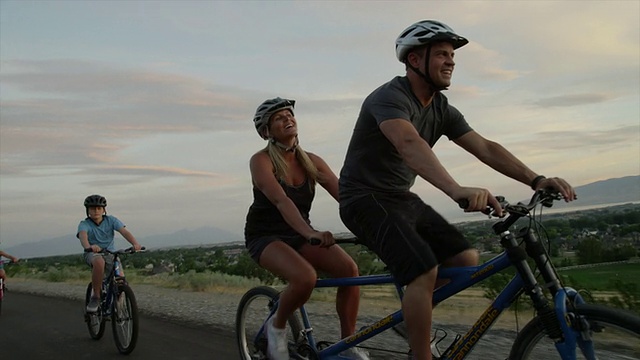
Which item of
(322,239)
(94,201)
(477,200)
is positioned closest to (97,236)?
(94,201)

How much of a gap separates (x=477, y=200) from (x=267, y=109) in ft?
8.09

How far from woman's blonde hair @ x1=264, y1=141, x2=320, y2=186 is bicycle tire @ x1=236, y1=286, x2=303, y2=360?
978 millimetres

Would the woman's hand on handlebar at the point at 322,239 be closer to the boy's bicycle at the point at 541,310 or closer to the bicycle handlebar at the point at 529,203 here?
the boy's bicycle at the point at 541,310

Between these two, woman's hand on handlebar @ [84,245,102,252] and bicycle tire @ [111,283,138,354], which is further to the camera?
woman's hand on handlebar @ [84,245,102,252]

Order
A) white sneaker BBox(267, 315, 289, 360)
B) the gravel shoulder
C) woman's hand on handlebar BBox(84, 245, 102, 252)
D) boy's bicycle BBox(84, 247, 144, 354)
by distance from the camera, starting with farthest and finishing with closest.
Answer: woman's hand on handlebar BBox(84, 245, 102, 252) → boy's bicycle BBox(84, 247, 144, 354) → the gravel shoulder → white sneaker BBox(267, 315, 289, 360)

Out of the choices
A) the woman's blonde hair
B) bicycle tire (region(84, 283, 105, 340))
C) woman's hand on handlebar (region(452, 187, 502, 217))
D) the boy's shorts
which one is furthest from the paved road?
woman's hand on handlebar (region(452, 187, 502, 217))

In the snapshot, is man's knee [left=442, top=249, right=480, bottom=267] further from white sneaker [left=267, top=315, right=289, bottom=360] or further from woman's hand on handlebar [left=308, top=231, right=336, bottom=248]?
white sneaker [left=267, top=315, right=289, bottom=360]

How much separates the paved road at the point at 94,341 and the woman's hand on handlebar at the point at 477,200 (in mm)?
4330

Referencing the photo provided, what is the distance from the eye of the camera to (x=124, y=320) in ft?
27.0

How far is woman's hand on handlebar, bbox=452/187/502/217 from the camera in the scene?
3406mm

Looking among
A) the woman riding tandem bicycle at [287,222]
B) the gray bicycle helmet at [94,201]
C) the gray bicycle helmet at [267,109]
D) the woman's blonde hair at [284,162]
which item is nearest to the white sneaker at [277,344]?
the woman riding tandem bicycle at [287,222]

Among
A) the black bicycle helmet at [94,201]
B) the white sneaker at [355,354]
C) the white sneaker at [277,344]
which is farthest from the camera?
the black bicycle helmet at [94,201]

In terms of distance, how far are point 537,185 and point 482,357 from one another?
2811 mm

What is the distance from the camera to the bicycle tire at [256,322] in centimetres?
547
